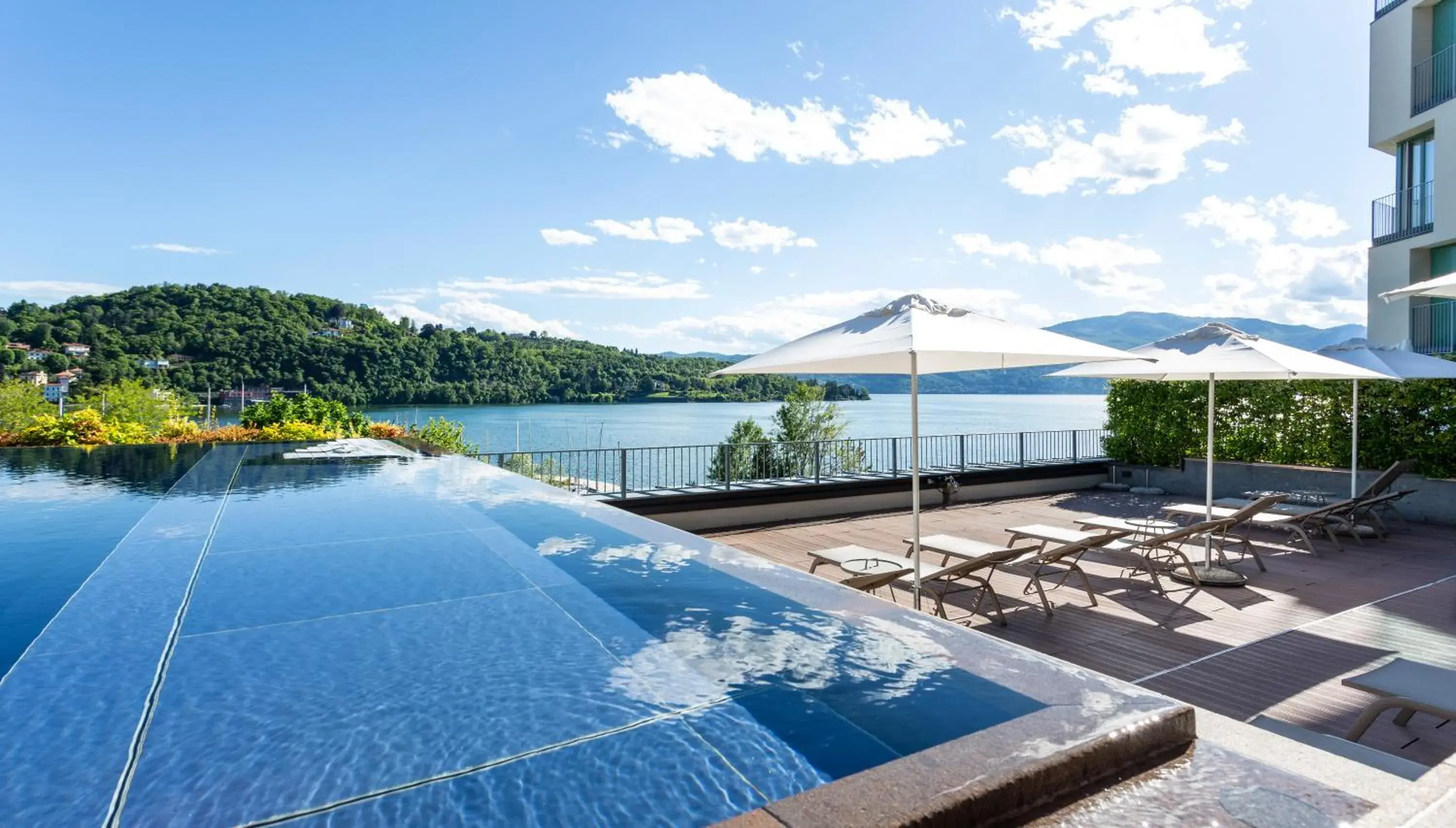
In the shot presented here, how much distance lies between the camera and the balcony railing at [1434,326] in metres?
16.0

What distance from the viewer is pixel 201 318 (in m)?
25.5

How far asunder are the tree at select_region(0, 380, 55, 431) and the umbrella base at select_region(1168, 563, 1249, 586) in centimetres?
1628

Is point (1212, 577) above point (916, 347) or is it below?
below

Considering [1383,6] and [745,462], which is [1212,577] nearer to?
[745,462]

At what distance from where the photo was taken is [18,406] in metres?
12.8

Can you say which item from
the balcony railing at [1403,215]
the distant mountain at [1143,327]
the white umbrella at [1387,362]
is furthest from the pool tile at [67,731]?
the distant mountain at [1143,327]

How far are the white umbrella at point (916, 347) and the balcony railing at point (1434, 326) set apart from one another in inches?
647

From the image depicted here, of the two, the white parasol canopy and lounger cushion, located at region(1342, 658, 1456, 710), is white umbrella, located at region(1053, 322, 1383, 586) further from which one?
lounger cushion, located at region(1342, 658, 1456, 710)

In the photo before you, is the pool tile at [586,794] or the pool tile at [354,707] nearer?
the pool tile at [586,794]

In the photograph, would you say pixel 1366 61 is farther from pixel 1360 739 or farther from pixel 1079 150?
pixel 1360 739

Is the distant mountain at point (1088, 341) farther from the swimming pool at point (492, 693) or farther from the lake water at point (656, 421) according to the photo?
the swimming pool at point (492, 693)

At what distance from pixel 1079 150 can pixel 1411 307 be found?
7.95 m

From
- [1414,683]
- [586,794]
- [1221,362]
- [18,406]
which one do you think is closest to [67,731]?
[586,794]

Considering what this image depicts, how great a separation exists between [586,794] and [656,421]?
55154 mm
